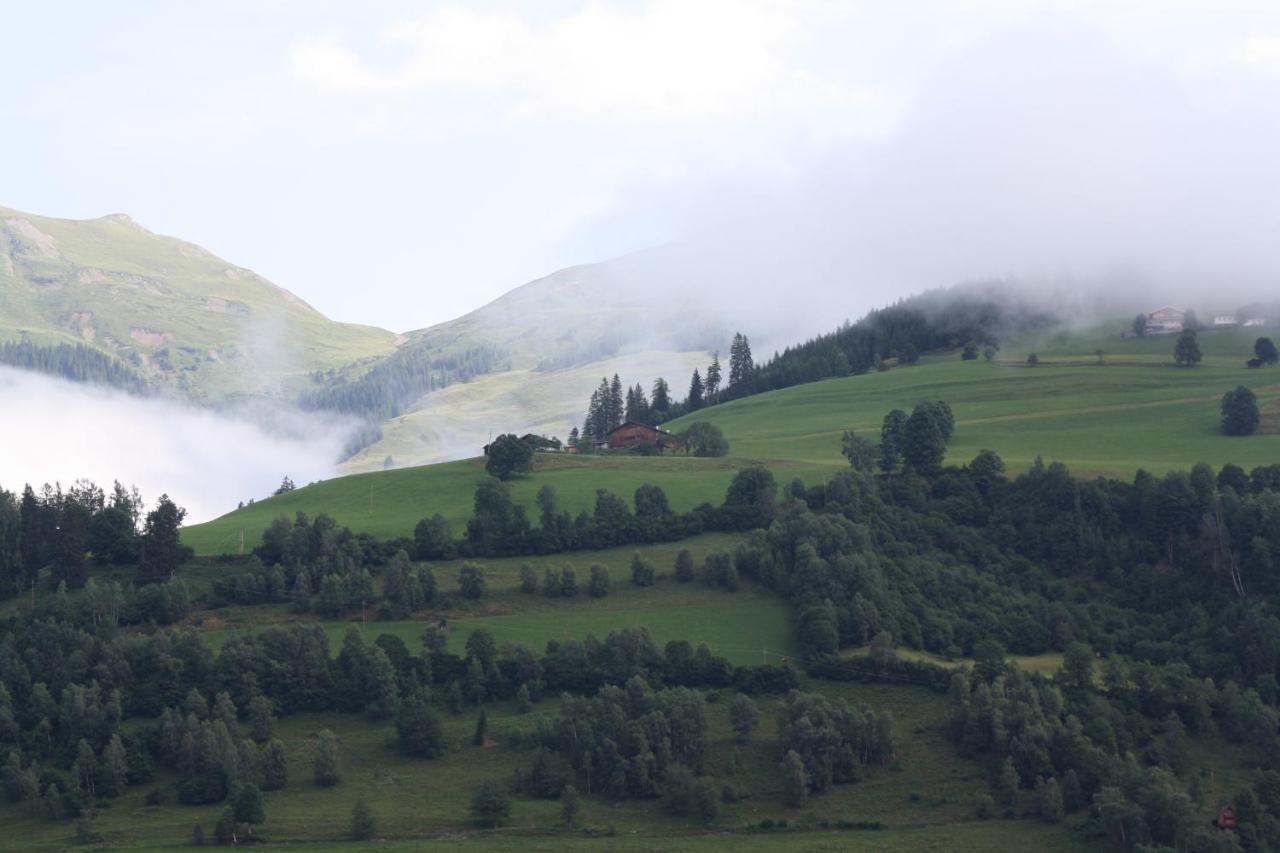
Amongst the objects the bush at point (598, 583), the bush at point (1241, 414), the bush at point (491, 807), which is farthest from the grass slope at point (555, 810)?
the bush at point (1241, 414)

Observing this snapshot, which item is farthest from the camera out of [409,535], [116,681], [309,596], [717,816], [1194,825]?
[409,535]

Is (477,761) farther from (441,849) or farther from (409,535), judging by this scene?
(409,535)

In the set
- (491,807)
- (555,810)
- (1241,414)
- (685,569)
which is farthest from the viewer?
(1241,414)

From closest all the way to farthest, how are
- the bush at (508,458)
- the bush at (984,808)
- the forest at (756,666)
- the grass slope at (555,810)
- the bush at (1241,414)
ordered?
the grass slope at (555,810) → the bush at (984,808) → the forest at (756,666) → the bush at (508,458) → the bush at (1241,414)

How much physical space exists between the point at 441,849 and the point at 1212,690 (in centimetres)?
5736

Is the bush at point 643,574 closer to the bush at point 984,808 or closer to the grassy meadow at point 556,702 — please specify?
the grassy meadow at point 556,702

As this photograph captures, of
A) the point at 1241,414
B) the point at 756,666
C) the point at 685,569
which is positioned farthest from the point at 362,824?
the point at 1241,414

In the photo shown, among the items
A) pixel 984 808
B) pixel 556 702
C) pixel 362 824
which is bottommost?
pixel 984 808

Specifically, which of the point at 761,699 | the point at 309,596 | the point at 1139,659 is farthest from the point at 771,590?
the point at 309,596

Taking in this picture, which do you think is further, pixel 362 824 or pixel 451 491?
pixel 451 491

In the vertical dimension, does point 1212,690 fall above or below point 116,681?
below

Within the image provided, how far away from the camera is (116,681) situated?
368 feet

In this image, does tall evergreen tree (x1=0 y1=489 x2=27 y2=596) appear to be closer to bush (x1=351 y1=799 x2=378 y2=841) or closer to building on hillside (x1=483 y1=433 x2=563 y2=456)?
bush (x1=351 y1=799 x2=378 y2=841)

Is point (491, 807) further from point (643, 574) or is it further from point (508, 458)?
point (508, 458)
